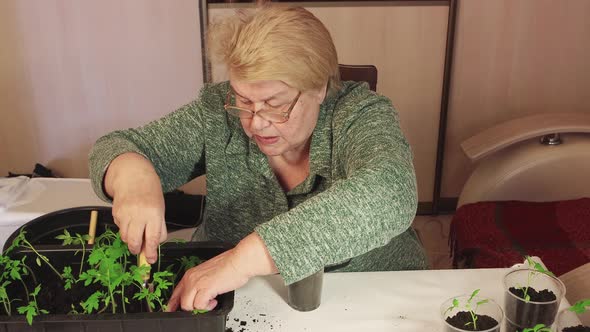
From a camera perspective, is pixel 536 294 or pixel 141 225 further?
pixel 141 225

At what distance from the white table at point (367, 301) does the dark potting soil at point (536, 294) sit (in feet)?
0.46

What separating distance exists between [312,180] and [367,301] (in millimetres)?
316

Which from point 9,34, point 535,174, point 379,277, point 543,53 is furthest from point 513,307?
point 9,34

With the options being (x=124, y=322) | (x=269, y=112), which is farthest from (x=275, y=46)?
(x=124, y=322)

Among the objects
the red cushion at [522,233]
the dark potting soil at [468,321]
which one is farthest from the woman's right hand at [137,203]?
the red cushion at [522,233]

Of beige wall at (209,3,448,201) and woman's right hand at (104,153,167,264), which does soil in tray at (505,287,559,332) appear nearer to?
woman's right hand at (104,153,167,264)

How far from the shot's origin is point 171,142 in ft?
4.48

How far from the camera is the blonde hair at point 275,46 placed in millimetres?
1115

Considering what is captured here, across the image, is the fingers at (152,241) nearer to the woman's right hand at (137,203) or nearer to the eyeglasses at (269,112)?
the woman's right hand at (137,203)

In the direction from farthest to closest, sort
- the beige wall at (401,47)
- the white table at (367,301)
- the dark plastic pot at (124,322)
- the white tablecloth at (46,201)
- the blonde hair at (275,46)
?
1. the beige wall at (401,47)
2. the white tablecloth at (46,201)
3. the blonde hair at (275,46)
4. the white table at (367,301)
5. the dark plastic pot at (124,322)

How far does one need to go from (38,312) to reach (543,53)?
248 centimetres

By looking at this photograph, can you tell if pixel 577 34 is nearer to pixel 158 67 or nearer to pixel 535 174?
pixel 535 174

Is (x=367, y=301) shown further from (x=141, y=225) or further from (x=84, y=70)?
(x=84, y=70)

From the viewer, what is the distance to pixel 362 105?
124 cm
